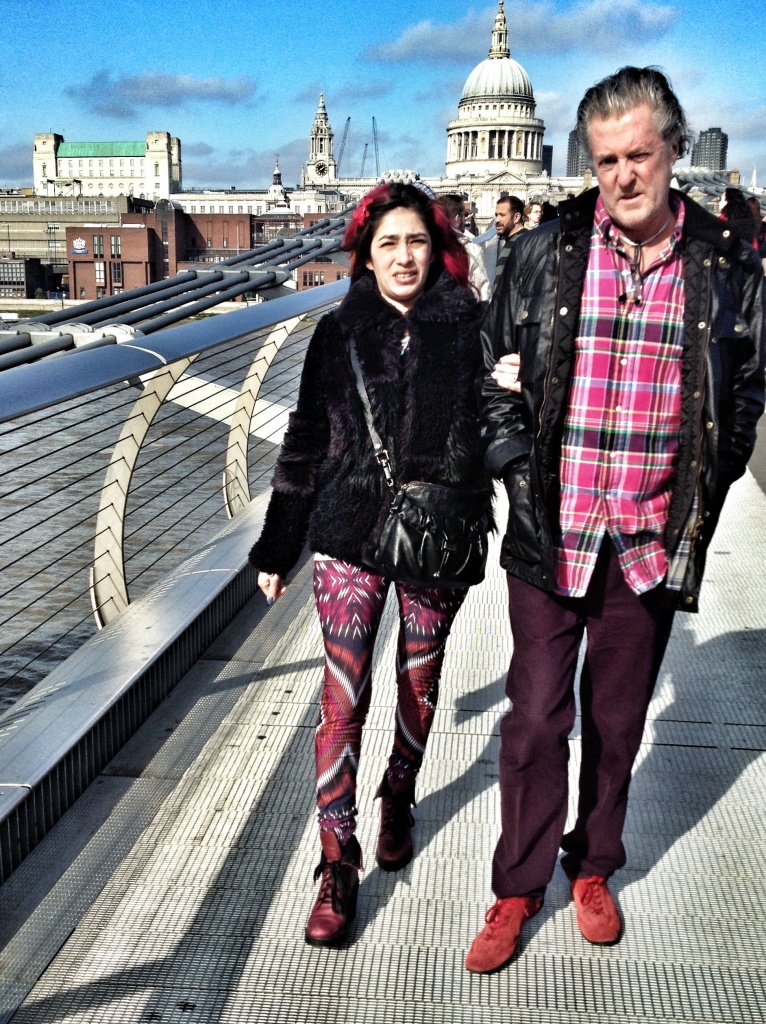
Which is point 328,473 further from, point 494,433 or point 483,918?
point 483,918

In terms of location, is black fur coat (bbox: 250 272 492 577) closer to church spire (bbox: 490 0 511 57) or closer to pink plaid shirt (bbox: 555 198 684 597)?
pink plaid shirt (bbox: 555 198 684 597)

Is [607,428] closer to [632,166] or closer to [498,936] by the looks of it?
[632,166]

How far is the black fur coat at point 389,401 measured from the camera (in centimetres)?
224

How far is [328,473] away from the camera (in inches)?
90.6

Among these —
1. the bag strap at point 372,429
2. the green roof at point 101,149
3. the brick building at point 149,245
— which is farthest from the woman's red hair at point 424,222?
the green roof at point 101,149

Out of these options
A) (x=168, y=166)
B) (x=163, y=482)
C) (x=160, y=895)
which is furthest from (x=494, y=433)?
(x=168, y=166)

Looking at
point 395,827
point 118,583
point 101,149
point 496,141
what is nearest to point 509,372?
point 395,827

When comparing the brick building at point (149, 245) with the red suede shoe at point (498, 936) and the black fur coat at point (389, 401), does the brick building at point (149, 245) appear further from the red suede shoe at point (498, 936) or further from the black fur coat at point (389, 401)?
the red suede shoe at point (498, 936)

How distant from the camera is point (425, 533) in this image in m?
2.21

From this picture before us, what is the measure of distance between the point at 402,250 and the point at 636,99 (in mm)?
537

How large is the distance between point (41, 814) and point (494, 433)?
1.16 metres

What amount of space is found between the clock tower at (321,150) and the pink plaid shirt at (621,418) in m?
140

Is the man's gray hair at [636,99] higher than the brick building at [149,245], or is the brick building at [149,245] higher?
the man's gray hair at [636,99]

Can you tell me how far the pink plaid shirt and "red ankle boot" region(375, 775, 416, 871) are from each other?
2.15ft
